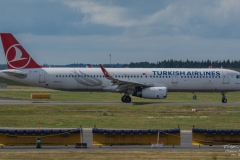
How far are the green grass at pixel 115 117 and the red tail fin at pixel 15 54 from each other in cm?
897

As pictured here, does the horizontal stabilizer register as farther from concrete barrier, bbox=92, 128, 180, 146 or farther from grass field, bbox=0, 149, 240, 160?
grass field, bbox=0, 149, 240, 160

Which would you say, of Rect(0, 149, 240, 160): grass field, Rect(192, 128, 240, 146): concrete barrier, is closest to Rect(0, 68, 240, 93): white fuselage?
Rect(192, 128, 240, 146): concrete barrier

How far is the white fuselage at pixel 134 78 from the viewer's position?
2175 inches

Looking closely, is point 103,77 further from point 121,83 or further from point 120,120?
point 120,120

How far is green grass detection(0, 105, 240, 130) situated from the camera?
36.2 meters

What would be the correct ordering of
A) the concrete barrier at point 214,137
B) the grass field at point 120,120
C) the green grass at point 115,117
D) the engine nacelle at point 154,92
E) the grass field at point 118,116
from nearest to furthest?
the grass field at point 120,120, the concrete barrier at point 214,137, the green grass at point 115,117, the grass field at point 118,116, the engine nacelle at point 154,92

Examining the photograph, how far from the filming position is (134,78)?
55.9m

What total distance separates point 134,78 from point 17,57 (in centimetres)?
1285

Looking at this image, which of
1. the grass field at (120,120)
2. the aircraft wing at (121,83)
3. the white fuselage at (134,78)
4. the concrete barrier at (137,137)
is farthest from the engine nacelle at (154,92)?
the concrete barrier at (137,137)

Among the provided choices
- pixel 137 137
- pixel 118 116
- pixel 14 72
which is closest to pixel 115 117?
pixel 118 116

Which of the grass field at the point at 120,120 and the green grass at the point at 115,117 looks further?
the green grass at the point at 115,117

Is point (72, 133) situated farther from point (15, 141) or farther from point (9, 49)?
point (9, 49)

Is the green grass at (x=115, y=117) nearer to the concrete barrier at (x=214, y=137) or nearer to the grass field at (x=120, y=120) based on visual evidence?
the grass field at (x=120, y=120)

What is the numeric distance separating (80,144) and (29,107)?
22796 millimetres
